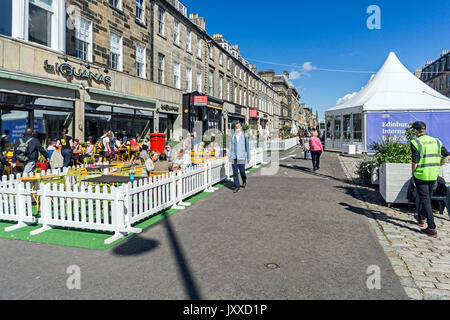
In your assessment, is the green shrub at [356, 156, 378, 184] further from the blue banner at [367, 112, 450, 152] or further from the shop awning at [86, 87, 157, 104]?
the shop awning at [86, 87, 157, 104]

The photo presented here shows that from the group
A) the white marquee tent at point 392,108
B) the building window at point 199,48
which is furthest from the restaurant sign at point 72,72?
the white marquee tent at point 392,108

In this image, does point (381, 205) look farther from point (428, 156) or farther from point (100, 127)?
point (100, 127)

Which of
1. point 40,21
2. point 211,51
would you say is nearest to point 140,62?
point 40,21

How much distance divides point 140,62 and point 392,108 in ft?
51.2

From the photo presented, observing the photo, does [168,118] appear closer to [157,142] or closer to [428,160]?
[157,142]

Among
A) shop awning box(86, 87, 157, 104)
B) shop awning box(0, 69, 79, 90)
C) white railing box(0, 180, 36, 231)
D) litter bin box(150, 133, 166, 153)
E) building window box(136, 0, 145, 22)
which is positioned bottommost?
white railing box(0, 180, 36, 231)

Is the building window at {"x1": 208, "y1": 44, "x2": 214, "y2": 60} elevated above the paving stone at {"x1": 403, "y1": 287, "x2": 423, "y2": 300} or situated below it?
above

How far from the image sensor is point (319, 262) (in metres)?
4.23

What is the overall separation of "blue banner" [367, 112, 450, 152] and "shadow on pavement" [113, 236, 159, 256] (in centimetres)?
1610

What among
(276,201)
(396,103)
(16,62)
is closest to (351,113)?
(396,103)

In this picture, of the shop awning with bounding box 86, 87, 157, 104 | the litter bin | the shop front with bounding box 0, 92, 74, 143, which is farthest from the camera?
the shop awning with bounding box 86, 87, 157, 104

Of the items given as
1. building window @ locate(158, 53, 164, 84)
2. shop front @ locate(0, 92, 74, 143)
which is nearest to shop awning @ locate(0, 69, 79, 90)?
shop front @ locate(0, 92, 74, 143)

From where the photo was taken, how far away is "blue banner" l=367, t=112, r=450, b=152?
18.1 m

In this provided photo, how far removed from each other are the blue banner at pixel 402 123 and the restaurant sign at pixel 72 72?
15058 millimetres
